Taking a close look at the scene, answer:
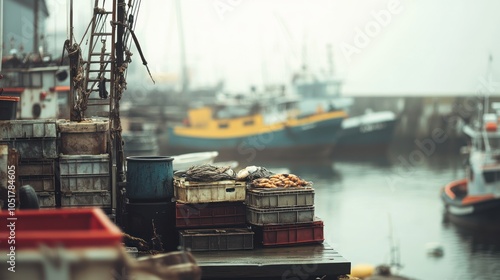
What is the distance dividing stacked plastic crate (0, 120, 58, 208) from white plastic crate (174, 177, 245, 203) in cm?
184

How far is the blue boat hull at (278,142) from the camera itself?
181 feet

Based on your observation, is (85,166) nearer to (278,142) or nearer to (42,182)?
(42,182)

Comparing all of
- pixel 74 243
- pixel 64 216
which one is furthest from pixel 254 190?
pixel 74 243

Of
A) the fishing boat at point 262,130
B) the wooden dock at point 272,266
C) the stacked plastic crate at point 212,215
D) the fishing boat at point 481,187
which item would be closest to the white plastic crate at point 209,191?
the stacked plastic crate at point 212,215

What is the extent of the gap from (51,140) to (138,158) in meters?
1.26

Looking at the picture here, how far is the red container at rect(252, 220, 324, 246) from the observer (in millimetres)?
10047

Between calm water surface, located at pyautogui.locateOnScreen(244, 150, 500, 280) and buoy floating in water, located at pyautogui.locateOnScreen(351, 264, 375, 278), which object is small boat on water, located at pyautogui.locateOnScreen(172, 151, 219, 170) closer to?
buoy floating in water, located at pyautogui.locateOnScreen(351, 264, 375, 278)

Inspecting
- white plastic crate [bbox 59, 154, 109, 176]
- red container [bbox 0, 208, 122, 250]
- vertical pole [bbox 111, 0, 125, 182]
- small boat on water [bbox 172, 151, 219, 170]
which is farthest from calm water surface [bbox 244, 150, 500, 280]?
red container [bbox 0, 208, 122, 250]

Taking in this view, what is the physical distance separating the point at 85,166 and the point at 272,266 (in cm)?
320

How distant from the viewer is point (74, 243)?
165 inches

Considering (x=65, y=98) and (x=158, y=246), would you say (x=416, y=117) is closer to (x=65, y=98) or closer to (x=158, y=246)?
(x=65, y=98)

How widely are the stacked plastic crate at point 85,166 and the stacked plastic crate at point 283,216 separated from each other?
212 cm

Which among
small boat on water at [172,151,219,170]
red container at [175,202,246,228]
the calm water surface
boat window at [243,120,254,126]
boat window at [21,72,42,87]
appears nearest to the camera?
red container at [175,202,246,228]

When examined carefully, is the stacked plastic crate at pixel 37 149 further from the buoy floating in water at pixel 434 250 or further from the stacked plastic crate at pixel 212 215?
the buoy floating in water at pixel 434 250
